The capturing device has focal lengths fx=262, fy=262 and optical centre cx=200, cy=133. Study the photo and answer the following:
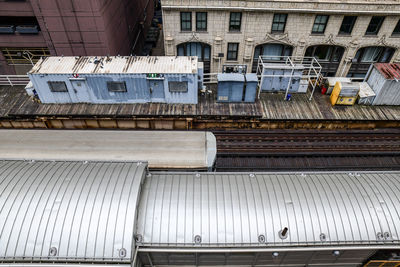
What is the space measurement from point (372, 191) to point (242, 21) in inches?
768

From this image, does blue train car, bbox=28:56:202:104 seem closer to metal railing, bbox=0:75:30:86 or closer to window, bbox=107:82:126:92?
window, bbox=107:82:126:92

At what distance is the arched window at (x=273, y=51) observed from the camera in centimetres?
2864

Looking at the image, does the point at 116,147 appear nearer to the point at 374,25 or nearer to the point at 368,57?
the point at 374,25

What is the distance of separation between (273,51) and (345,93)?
28.6 ft

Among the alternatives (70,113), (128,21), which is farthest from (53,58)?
(128,21)

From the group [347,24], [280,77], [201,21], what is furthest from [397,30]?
[201,21]

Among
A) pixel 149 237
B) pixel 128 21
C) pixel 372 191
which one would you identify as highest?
pixel 128 21

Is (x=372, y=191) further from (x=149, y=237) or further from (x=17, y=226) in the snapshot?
(x=17, y=226)

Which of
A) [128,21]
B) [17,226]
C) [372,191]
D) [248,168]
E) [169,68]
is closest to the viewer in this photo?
[17,226]

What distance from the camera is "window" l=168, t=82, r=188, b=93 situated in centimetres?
2430

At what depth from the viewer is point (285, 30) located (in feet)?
88.8

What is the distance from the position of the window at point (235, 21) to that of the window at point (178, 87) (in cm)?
832

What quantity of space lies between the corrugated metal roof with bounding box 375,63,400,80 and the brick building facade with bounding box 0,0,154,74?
27090 mm

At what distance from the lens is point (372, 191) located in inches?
574
